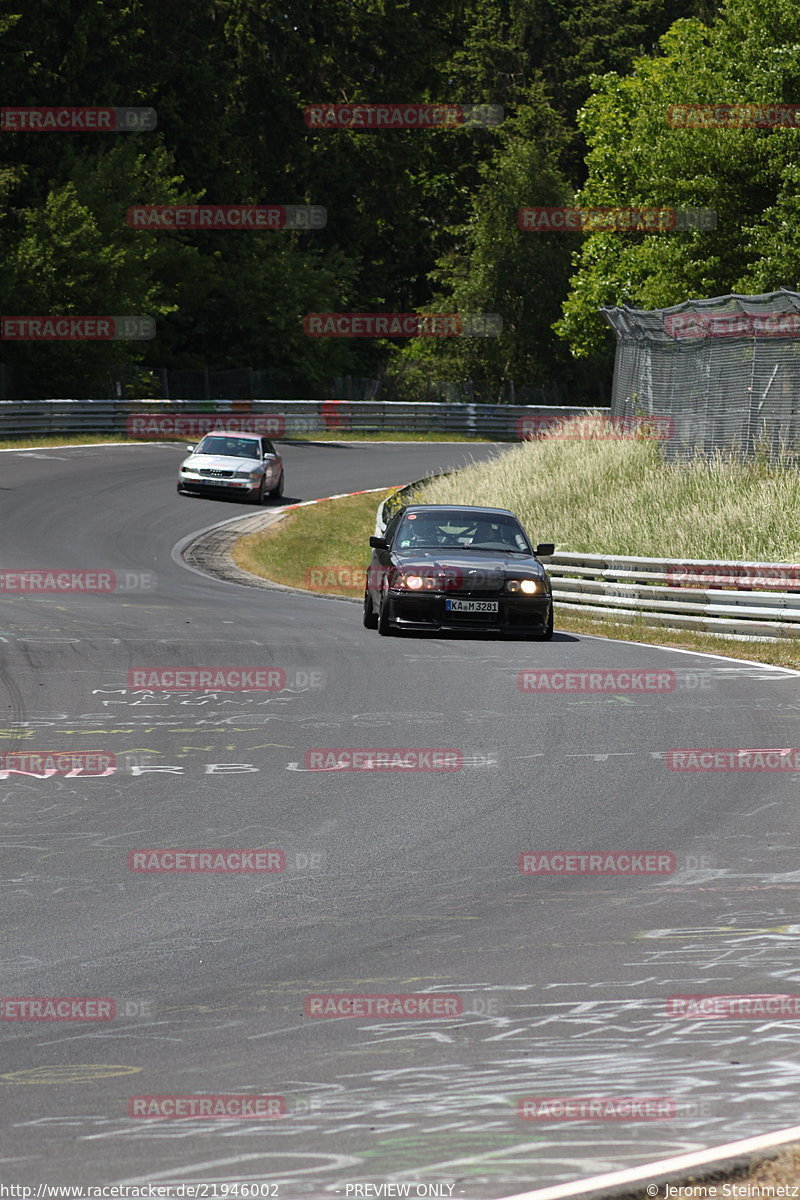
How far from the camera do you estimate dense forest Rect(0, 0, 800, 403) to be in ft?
151

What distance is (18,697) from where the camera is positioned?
14.0 m

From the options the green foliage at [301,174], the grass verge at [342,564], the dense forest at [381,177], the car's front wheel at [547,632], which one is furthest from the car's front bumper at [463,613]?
the green foliage at [301,174]

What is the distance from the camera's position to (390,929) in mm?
7289

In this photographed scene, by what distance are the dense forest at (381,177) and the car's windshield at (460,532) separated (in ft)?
82.5

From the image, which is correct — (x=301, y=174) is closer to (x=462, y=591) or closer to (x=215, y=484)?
(x=215, y=484)

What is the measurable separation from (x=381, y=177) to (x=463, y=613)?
5600 cm

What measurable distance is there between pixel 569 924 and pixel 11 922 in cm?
257

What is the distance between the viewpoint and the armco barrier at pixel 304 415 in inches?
1786

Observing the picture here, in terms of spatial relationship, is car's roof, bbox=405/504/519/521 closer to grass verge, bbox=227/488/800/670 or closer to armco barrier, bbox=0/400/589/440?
grass verge, bbox=227/488/800/670

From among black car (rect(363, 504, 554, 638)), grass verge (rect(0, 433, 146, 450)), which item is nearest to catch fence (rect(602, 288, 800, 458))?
black car (rect(363, 504, 554, 638))

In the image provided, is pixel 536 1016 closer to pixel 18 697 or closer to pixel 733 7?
pixel 18 697

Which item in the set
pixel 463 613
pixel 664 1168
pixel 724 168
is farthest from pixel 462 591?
pixel 724 168

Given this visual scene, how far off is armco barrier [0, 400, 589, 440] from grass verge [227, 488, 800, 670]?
11.8 meters

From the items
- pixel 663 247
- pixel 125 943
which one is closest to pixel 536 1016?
pixel 125 943
